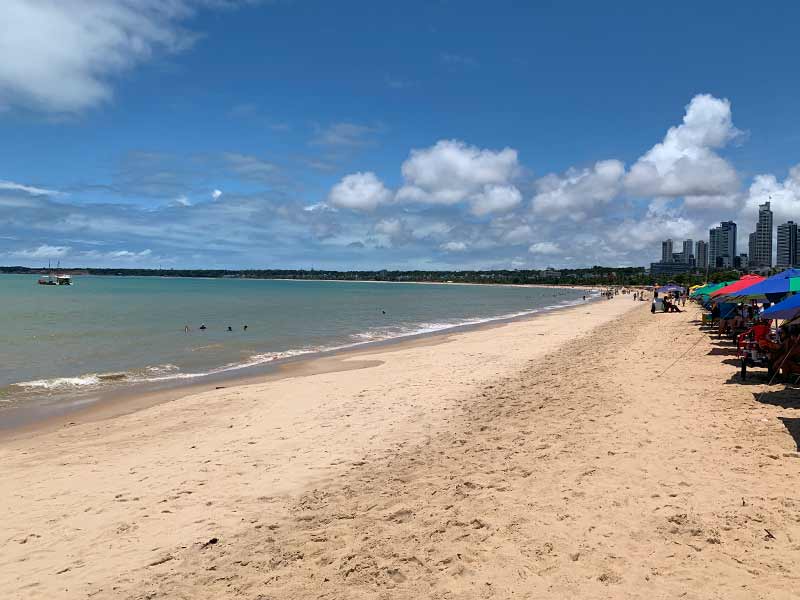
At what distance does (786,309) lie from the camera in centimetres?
867

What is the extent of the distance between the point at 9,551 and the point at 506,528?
5.05 m

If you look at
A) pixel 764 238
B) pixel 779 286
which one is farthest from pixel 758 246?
pixel 779 286

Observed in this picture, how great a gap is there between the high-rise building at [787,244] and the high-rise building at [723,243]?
19.5 m

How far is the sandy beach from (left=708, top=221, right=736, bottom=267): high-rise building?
161 m

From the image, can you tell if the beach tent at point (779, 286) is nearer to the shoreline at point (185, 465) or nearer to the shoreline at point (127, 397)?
the shoreline at point (185, 465)

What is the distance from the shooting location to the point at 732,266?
5394 inches

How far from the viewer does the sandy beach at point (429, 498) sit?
13.8 ft

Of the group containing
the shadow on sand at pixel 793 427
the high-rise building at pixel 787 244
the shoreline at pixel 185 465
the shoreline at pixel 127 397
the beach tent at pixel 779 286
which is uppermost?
the high-rise building at pixel 787 244

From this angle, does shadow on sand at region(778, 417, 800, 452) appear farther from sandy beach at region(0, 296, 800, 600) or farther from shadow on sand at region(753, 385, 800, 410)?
shadow on sand at region(753, 385, 800, 410)

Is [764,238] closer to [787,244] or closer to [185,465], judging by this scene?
[787,244]

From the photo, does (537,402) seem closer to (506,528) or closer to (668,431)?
(668,431)

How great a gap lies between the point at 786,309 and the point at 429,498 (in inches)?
283

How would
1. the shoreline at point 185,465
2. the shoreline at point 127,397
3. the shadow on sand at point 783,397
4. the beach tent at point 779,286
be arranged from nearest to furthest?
the shoreline at point 185,465 < the shadow on sand at point 783,397 < the beach tent at point 779,286 < the shoreline at point 127,397

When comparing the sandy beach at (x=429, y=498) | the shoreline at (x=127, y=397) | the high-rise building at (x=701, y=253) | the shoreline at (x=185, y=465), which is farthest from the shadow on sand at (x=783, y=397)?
the high-rise building at (x=701, y=253)
